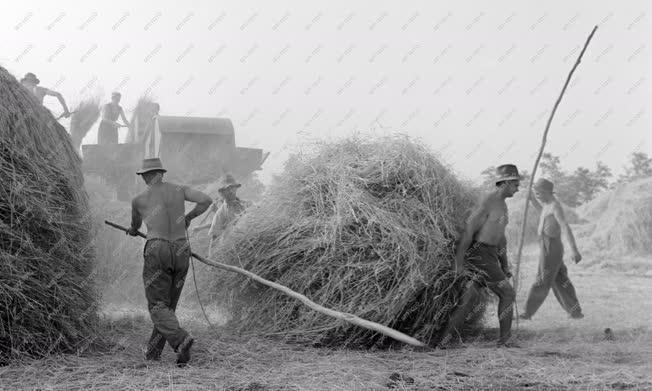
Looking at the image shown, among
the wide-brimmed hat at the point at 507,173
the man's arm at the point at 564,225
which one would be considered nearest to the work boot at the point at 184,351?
the wide-brimmed hat at the point at 507,173

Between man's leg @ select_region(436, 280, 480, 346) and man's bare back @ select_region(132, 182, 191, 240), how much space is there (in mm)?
2639

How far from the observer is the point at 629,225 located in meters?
15.3

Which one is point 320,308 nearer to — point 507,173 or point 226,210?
point 507,173

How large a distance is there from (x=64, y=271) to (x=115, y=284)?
452 cm

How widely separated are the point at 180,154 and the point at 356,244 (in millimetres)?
7226

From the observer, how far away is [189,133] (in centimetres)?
1297

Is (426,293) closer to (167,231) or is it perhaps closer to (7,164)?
(167,231)

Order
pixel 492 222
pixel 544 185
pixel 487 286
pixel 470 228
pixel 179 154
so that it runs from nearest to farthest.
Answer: pixel 470 228 → pixel 492 222 → pixel 487 286 → pixel 544 185 → pixel 179 154

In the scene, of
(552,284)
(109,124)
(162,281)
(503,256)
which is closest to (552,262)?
(552,284)

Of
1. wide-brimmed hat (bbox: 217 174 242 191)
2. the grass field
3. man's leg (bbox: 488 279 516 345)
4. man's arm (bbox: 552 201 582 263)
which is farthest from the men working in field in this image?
man's leg (bbox: 488 279 516 345)

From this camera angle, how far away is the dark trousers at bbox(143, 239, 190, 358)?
5.76m

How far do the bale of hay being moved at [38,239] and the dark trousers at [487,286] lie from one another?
3.39 metres

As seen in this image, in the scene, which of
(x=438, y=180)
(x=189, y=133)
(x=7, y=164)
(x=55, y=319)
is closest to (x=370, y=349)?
(x=438, y=180)

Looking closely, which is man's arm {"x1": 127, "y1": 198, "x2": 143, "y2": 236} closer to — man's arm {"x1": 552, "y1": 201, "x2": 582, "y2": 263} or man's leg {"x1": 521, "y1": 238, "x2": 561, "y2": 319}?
man's leg {"x1": 521, "y1": 238, "x2": 561, "y2": 319}
